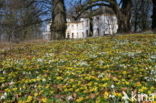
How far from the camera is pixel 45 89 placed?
3.93 m

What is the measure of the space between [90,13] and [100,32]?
45.2 metres

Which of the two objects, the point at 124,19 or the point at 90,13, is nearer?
the point at 124,19

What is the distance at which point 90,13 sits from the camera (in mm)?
35781

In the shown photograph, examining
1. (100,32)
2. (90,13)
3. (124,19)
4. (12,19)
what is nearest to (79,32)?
(100,32)

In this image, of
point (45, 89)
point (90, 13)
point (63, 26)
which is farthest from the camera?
point (90, 13)

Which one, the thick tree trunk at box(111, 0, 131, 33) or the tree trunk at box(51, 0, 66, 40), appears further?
the thick tree trunk at box(111, 0, 131, 33)

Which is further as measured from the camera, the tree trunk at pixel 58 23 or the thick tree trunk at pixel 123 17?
the thick tree trunk at pixel 123 17

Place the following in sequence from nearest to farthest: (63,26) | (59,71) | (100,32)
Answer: (59,71)
(63,26)
(100,32)

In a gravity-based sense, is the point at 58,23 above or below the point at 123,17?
below

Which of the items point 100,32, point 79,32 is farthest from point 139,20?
point 79,32

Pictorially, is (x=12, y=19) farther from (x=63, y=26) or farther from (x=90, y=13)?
(x=63, y=26)

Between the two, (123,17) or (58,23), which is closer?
(58,23)

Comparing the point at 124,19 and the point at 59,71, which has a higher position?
the point at 124,19

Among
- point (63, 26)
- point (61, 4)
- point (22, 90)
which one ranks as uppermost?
point (61, 4)
